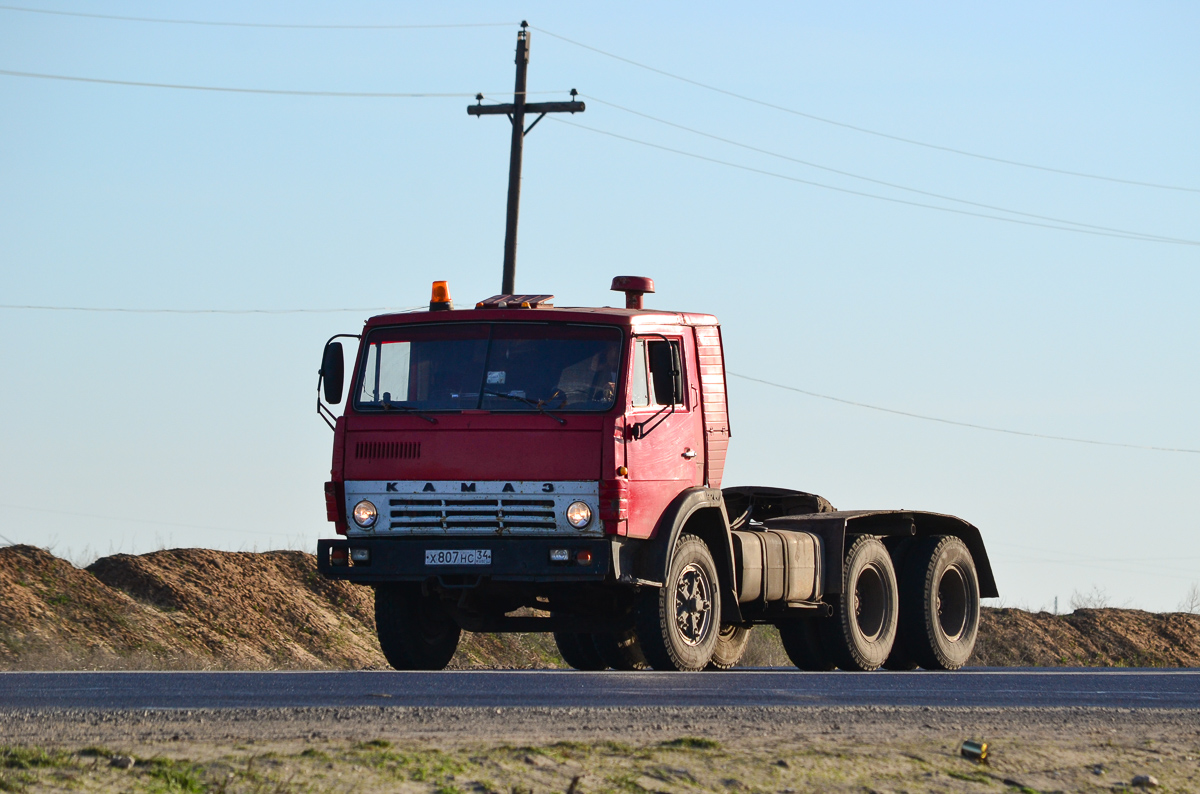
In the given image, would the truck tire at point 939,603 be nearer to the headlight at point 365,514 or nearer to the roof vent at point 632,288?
the roof vent at point 632,288

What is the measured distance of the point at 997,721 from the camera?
8.99m

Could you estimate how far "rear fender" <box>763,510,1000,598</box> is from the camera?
15.5 metres

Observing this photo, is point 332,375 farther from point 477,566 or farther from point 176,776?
point 176,776

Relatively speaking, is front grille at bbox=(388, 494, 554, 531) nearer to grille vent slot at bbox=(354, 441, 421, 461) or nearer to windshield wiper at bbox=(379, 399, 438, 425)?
grille vent slot at bbox=(354, 441, 421, 461)

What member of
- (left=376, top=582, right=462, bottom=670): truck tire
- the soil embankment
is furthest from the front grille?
the soil embankment

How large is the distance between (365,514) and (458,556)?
867 mm

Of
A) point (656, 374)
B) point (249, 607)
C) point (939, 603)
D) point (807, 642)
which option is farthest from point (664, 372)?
point (249, 607)

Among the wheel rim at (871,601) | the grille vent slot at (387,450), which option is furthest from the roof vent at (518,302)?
the wheel rim at (871,601)

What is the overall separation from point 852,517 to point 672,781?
30.1 feet

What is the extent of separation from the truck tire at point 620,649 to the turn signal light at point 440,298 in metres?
4.15

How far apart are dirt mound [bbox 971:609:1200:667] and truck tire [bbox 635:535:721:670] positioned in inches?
565

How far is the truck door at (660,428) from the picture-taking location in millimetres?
12891

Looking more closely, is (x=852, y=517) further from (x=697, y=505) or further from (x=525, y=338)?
(x=525, y=338)

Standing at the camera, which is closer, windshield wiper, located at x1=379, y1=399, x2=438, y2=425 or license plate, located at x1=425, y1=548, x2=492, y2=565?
license plate, located at x1=425, y1=548, x2=492, y2=565
